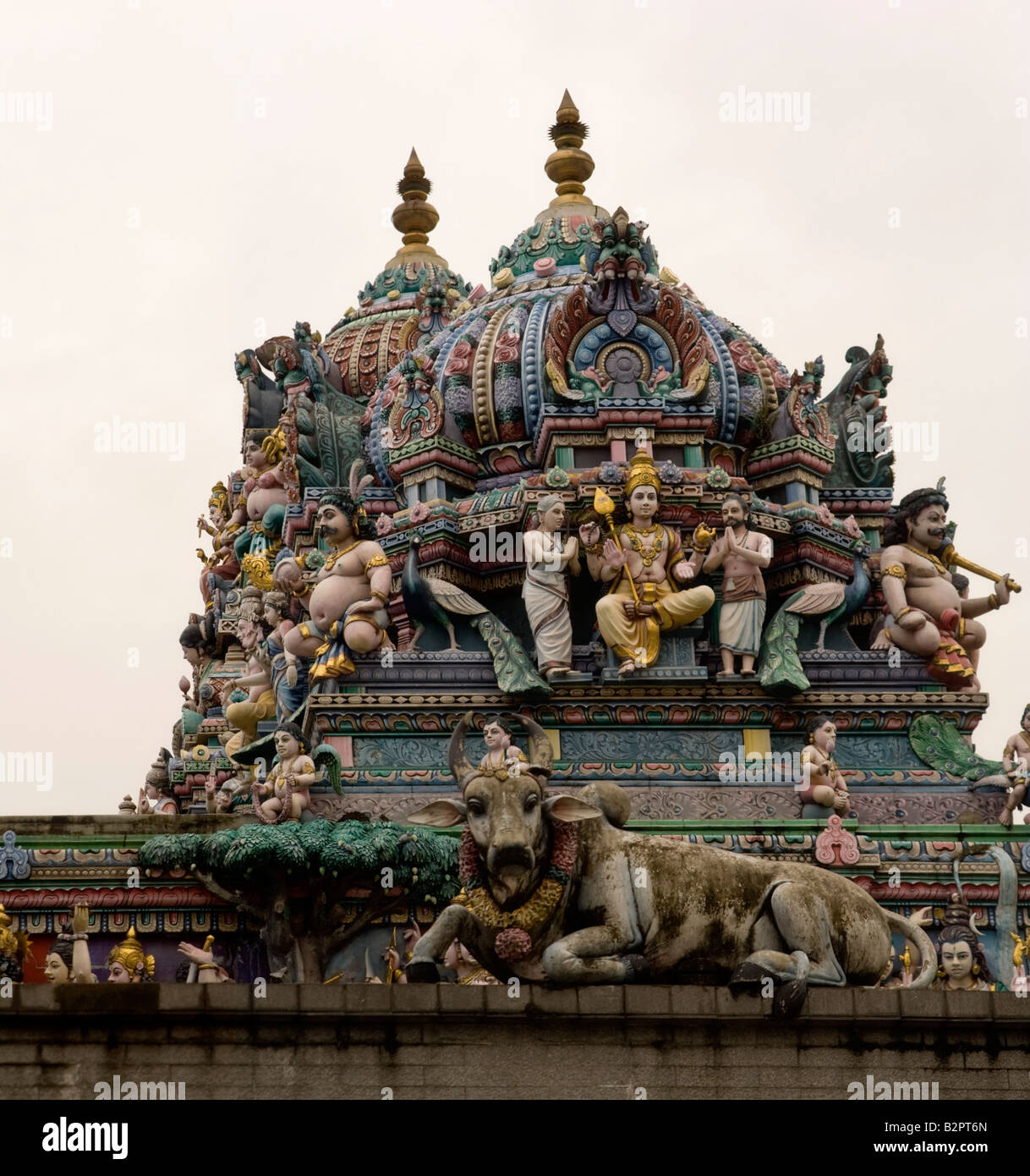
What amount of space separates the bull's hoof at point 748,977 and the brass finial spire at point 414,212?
3510 cm

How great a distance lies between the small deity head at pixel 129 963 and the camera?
29.8 m

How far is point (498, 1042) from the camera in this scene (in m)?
19.8

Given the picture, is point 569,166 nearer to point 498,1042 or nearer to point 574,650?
point 574,650

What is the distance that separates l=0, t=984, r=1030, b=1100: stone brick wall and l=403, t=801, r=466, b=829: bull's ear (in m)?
2.32

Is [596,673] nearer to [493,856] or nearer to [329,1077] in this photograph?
[493,856]

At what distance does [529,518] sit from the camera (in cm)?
3581

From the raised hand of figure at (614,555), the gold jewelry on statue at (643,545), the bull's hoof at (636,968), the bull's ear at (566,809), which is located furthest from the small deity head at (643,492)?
the bull's hoof at (636,968)

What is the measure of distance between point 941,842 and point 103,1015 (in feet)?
53.0

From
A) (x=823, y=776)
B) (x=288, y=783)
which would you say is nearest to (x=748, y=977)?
(x=288, y=783)

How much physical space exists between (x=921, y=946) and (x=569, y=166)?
24261mm

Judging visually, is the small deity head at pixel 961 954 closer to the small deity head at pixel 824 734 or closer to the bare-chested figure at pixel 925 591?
the small deity head at pixel 824 734
